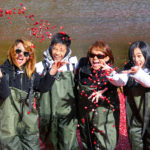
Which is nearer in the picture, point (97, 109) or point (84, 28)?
point (97, 109)

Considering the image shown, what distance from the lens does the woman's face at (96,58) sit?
7.80 feet

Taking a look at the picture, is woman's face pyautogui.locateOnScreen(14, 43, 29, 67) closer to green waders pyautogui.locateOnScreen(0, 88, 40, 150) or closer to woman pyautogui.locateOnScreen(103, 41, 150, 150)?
green waders pyautogui.locateOnScreen(0, 88, 40, 150)

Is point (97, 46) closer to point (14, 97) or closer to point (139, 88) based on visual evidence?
point (139, 88)

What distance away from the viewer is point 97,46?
2449 mm

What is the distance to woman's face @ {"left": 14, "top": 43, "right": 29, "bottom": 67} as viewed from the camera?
2281mm

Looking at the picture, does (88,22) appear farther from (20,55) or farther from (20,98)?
(20,98)

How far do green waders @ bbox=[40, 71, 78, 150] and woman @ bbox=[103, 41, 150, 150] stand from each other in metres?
0.50

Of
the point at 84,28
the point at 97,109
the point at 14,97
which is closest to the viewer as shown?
the point at 14,97

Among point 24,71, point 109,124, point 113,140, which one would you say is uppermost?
point 24,71

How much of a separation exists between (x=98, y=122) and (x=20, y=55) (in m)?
0.95

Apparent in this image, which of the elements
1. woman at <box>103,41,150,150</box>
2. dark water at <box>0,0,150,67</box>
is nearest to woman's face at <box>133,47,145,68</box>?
woman at <box>103,41,150,150</box>

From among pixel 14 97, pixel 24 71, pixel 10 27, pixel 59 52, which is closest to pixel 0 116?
pixel 14 97

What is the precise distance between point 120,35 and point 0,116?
7.83 meters

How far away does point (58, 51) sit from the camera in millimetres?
2484
